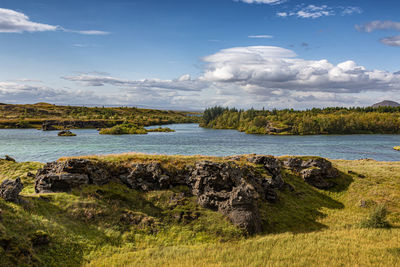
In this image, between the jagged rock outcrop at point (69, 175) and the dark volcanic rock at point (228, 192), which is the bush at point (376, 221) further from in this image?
the jagged rock outcrop at point (69, 175)

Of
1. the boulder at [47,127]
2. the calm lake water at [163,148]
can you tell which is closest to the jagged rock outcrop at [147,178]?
the calm lake water at [163,148]

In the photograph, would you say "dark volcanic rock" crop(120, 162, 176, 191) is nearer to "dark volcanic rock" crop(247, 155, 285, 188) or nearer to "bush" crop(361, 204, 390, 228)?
"dark volcanic rock" crop(247, 155, 285, 188)

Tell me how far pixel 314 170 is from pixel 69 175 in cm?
3377

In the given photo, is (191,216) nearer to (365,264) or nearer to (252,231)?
(252,231)

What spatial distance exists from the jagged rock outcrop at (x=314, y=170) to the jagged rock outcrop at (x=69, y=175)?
28.6 metres

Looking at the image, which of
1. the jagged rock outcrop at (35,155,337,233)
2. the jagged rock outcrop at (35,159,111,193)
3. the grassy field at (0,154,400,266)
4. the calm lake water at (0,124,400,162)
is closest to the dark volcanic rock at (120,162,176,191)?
the jagged rock outcrop at (35,155,337,233)

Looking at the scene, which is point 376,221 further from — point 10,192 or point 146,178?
point 10,192

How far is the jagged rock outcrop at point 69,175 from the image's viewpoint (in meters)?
25.6

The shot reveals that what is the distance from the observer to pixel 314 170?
39.0 m

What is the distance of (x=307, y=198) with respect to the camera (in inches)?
1368

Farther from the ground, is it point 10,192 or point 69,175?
point 69,175

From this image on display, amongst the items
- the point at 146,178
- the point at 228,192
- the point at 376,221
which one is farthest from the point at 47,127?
the point at 376,221

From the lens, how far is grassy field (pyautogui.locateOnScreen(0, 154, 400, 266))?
17.9 m

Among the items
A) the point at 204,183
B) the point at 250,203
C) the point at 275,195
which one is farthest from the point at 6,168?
the point at 275,195
